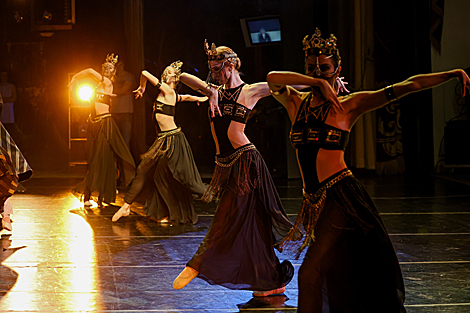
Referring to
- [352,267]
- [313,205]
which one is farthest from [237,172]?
[352,267]

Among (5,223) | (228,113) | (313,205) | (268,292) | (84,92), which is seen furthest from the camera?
(84,92)

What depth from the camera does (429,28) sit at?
31.2 ft

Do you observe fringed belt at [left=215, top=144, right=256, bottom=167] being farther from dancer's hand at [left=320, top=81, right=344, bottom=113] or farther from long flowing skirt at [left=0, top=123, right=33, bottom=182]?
long flowing skirt at [left=0, top=123, right=33, bottom=182]

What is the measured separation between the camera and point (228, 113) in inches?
126

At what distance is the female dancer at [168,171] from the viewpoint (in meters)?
5.29

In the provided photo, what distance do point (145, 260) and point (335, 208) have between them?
2.01m

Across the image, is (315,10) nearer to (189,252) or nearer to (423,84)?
(189,252)

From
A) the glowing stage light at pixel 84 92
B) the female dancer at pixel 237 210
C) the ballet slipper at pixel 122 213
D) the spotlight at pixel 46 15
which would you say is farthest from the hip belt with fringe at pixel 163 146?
the spotlight at pixel 46 15

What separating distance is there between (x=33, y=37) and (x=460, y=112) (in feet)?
31.2

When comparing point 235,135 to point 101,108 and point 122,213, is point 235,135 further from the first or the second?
point 101,108

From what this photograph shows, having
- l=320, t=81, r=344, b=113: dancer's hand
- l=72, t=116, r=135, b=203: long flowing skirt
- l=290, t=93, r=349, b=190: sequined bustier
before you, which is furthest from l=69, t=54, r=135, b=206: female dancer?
l=320, t=81, r=344, b=113: dancer's hand

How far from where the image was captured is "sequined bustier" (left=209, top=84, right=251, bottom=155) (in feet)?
10.5

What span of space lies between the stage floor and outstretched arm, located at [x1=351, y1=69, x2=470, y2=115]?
1.14 m

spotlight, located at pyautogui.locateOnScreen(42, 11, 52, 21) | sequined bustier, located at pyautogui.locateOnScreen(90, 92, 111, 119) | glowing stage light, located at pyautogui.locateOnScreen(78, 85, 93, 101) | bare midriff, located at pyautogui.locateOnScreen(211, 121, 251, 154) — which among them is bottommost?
bare midriff, located at pyautogui.locateOnScreen(211, 121, 251, 154)
